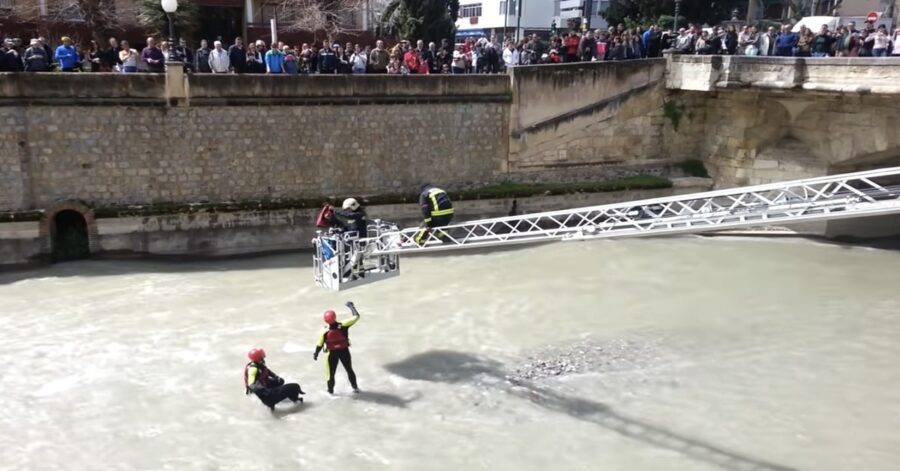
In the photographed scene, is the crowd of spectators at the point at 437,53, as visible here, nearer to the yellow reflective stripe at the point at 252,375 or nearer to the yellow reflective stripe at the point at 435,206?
the yellow reflective stripe at the point at 435,206

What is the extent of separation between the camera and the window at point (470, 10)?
5597 cm

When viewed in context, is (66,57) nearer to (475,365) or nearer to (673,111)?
(475,365)

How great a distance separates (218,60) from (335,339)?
9.67 meters

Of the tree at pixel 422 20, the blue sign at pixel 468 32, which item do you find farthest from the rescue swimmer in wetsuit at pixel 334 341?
the blue sign at pixel 468 32

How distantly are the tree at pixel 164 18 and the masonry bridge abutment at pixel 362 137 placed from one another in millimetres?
8797

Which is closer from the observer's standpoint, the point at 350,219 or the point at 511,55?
the point at 350,219

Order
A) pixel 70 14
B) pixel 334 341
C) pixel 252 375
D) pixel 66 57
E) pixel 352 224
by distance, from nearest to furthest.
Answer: pixel 252 375, pixel 334 341, pixel 352 224, pixel 66 57, pixel 70 14

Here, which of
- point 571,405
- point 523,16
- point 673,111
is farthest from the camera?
point 523,16

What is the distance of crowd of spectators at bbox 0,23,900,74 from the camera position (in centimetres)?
1673

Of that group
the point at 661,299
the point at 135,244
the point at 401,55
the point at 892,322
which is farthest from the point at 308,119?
the point at 892,322

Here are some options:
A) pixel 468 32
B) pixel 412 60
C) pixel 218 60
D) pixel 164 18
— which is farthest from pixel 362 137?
pixel 468 32

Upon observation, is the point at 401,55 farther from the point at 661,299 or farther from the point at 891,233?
the point at 891,233

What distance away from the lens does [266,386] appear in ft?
33.0

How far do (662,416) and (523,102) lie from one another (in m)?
11.1
